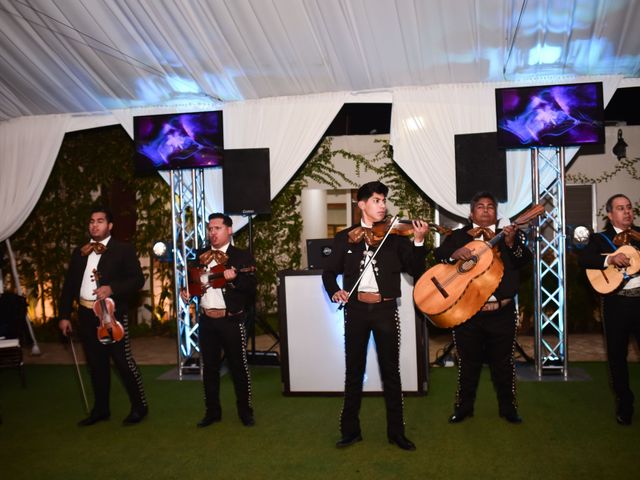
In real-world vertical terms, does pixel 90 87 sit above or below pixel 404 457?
above

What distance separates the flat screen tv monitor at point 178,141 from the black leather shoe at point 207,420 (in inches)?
120

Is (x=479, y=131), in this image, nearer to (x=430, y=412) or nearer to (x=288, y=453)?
(x=430, y=412)

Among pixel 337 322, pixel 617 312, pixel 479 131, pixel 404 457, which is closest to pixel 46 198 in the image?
pixel 337 322

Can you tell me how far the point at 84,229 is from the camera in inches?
402

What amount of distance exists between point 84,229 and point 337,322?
636 cm

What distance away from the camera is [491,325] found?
4.58m

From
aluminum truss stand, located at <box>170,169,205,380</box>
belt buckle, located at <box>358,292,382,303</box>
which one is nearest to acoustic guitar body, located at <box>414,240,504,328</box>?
belt buckle, located at <box>358,292,382,303</box>

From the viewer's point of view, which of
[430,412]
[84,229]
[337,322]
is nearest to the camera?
[430,412]

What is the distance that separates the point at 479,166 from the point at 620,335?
262 cm

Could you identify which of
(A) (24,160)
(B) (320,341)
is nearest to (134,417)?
(B) (320,341)

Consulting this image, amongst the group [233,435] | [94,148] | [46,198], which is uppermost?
[94,148]

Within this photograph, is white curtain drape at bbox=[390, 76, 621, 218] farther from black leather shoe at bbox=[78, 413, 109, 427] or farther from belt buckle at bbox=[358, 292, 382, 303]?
black leather shoe at bbox=[78, 413, 109, 427]

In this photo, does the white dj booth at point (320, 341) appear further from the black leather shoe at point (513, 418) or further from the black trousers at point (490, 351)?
the black leather shoe at point (513, 418)

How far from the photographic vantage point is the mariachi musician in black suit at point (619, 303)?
4410mm
